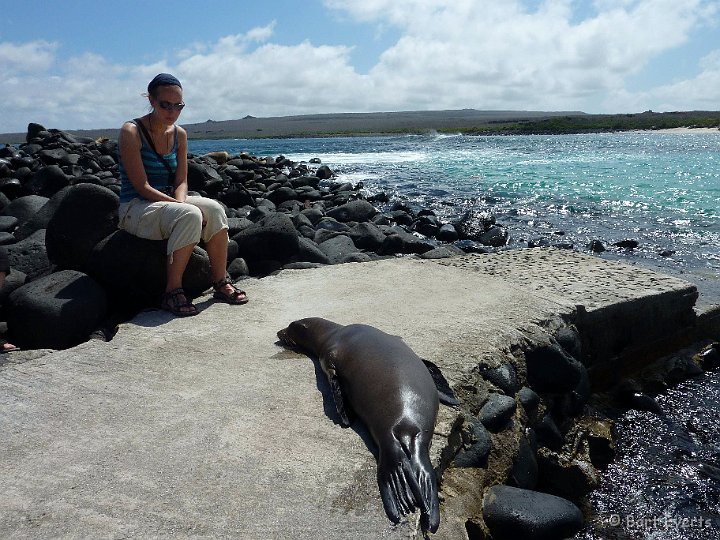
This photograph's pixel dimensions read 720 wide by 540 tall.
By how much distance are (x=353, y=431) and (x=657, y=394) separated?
3.75m

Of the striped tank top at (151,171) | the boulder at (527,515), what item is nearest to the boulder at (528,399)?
the boulder at (527,515)

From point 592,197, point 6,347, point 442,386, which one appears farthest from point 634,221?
point 6,347

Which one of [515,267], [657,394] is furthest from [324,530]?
[515,267]

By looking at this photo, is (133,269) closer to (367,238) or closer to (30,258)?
(30,258)

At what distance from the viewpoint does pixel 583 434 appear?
511 centimetres

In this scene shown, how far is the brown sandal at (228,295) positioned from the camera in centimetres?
562

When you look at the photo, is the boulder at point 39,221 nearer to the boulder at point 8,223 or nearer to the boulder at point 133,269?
the boulder at point 8,223

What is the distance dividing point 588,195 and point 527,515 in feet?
57.6

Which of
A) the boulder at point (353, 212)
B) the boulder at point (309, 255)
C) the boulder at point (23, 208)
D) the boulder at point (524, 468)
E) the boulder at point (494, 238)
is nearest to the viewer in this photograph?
the boulder at point (524, 468)

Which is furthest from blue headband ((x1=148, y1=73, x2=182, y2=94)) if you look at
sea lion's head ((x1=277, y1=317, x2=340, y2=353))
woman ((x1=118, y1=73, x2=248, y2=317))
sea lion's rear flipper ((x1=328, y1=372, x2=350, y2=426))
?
sea lion's rear flipper ((x1=328, y1=372, x2=350, y2=426))

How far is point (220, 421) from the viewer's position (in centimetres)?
353

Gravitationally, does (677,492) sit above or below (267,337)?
below

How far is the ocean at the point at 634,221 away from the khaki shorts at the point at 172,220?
3.72m

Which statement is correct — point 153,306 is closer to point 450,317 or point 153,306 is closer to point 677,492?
point 450,317
